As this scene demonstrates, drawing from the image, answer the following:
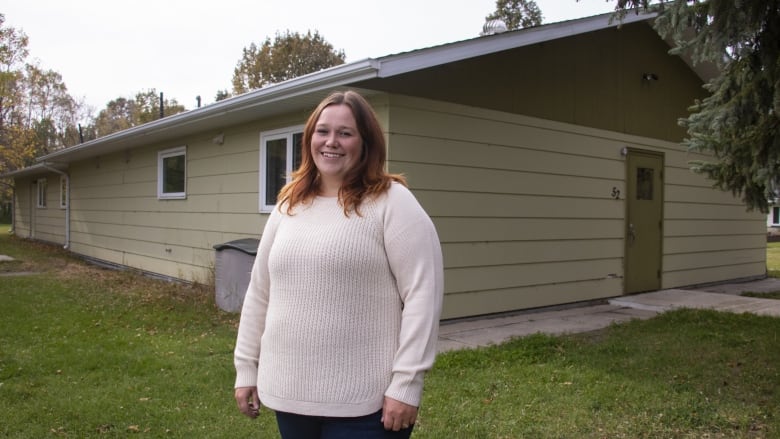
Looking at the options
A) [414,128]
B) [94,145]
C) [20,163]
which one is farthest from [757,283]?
[20,163]

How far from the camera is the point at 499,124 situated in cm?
731

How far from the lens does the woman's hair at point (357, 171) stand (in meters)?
1.79

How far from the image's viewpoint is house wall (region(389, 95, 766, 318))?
6707 millimetres

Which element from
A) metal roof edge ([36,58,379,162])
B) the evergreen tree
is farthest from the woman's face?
metal roof edge ([36,58,379,162])

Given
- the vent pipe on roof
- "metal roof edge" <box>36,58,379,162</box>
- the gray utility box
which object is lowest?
the gray utility box

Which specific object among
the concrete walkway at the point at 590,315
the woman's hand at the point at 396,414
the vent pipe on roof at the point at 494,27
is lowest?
the concrete walkway at the point at 590,315

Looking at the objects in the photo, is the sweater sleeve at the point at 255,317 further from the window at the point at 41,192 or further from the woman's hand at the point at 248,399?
the window at the point at 41,192

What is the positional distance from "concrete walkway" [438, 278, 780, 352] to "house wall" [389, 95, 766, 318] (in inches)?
8.7

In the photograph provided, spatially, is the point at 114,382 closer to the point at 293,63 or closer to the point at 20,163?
the point at 20,163

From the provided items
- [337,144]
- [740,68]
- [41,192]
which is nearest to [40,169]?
[41,192]

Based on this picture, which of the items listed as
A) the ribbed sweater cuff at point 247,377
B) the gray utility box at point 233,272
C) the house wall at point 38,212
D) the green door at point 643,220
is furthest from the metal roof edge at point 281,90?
the house wall at point 38,212

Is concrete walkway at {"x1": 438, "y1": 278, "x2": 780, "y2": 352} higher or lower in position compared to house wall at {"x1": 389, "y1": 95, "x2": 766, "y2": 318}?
lower

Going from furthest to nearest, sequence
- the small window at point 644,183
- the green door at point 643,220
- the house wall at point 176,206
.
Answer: the small window at point 644,183 → the green door at point 643,220 → the house wall at point 176,206

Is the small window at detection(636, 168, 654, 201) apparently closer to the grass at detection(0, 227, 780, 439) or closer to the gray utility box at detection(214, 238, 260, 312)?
the grass at detection(0, 227, 780, 439)
